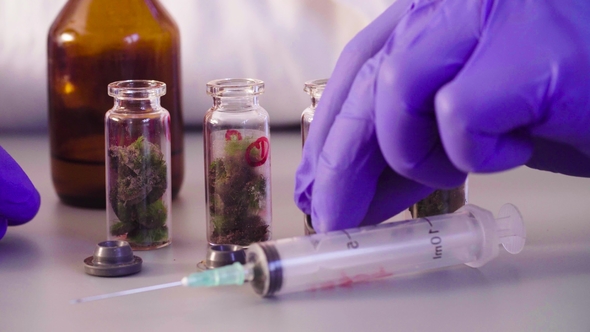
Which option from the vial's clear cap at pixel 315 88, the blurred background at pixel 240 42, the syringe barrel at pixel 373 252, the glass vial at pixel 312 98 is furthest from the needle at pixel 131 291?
the blurred background at pixel 240 42

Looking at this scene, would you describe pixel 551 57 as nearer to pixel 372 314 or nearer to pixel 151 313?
pixel 372 314

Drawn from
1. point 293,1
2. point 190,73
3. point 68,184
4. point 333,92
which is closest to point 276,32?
point 293,1

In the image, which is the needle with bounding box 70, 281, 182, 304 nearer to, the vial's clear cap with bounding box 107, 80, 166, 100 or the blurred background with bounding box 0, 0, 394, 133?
the vial's clear cap with bounding box 107, 80, 166, 100

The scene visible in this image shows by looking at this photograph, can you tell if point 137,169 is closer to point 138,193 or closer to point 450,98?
point 138,193

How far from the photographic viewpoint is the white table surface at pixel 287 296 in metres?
0.81

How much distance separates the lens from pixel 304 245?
875 mm

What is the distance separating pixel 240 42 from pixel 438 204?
3.18 ft

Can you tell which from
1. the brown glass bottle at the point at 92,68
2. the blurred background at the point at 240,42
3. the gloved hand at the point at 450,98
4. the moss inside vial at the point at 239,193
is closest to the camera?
the gloved hand at the point at 450,98

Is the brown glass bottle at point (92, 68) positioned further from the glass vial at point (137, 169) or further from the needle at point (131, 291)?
the needle at point (131, 291)

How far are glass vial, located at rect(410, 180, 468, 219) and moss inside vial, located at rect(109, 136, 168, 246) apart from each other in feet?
1.19

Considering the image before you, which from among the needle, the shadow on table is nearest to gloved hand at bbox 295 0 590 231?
the needle

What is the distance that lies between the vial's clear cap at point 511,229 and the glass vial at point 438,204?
0.09 m

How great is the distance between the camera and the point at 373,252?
35.5 inches

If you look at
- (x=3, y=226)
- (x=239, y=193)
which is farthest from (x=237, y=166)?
(x=3, y=226)
